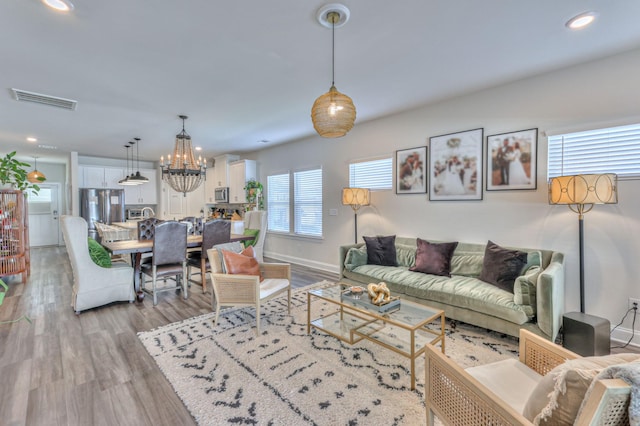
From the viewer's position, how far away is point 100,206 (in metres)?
7.34

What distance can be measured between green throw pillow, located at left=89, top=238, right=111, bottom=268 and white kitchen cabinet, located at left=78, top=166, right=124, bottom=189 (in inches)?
197

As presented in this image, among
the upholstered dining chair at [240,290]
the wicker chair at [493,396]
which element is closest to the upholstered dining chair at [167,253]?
the upholstered dining chair at [240,290]

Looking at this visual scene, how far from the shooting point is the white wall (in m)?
2.67

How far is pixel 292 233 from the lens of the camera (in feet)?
20.4

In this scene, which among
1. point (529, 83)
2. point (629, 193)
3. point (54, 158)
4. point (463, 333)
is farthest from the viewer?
point (54, 158)

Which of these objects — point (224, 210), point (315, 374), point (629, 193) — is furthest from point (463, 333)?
point (224, 210)

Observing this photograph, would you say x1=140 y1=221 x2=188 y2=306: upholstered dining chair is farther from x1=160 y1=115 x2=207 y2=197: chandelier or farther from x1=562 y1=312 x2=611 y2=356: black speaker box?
x1=562 y1=312 x2=611 y2=356: black speaker box

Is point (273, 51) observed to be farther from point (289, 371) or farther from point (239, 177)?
point (239, 177)

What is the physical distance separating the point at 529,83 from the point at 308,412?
3.84 m

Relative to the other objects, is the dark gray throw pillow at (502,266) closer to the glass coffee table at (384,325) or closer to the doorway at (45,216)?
the glass coffee table at (384,325)

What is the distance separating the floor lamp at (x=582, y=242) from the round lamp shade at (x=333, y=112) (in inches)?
79.3

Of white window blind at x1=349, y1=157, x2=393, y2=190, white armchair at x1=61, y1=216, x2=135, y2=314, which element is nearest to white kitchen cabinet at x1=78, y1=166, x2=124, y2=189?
white armchair at x1=61, y1=216, x2=135, y2=314

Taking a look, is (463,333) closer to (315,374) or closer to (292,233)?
(315,374)

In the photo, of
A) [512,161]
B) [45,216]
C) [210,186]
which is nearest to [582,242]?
[512,161]
